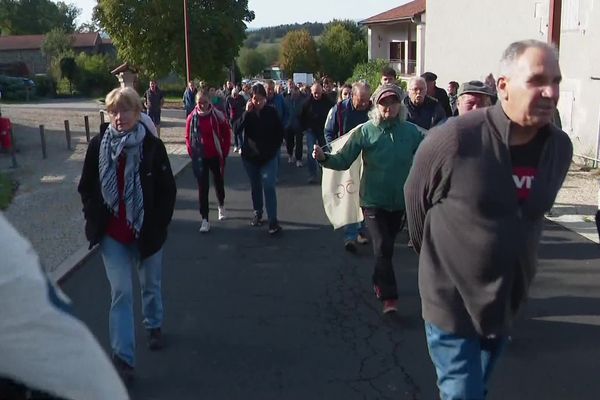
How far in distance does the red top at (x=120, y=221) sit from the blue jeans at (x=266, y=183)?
13.6 ft

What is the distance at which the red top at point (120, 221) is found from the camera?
14.7 feet

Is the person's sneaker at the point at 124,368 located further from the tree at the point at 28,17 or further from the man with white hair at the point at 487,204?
the tree at the point at 28,17

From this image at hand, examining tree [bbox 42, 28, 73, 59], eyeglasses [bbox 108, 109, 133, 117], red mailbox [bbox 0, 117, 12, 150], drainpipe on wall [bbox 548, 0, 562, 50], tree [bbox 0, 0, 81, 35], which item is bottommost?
red mailbox [bbox 0, 117, 12, 150]

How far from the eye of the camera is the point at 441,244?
288cm

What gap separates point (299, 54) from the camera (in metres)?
73.2

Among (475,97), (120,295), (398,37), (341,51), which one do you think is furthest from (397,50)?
(120,295)

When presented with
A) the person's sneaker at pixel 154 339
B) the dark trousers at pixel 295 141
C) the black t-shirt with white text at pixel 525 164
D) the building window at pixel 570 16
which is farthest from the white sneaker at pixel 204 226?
the building window at pixel 570 16

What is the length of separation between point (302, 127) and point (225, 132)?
456cm

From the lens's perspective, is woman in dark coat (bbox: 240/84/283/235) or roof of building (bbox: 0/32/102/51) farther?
roof of building (bbox: 0/32/102/51)

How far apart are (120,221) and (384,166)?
214 centimetres

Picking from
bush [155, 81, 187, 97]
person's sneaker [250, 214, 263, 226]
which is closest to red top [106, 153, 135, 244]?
person's sneaker [250, 214, 263, 226]

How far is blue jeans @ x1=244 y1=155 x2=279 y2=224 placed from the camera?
861 centimetres

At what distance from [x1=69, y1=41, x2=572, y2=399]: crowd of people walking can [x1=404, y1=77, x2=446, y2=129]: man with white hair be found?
0.05 ft

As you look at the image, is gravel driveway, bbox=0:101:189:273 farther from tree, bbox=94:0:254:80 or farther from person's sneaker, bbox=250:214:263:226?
tree, bbox=94:0:254:80
